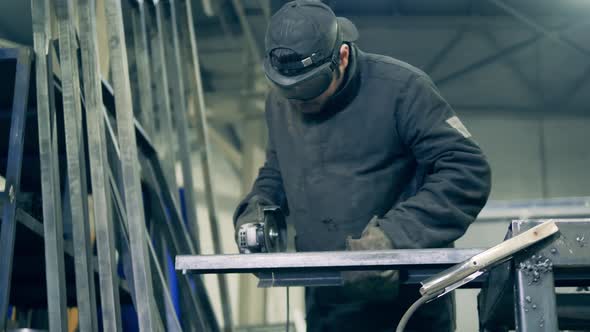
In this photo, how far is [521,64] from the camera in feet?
28.8

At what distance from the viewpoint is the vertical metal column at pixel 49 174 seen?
2377 mm

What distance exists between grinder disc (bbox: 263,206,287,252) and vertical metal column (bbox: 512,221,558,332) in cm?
84

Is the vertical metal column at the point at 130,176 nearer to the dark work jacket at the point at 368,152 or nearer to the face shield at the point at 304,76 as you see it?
the dark work jacket at the point at 368,152

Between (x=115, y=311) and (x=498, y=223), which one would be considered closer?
(x=115, y=311)

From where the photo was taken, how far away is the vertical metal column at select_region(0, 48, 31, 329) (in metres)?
2.27

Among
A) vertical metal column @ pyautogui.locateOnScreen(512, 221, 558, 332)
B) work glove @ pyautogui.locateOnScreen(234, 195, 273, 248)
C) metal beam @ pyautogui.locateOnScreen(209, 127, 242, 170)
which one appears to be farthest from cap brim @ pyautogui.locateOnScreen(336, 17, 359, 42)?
metal beam @ pyautogui.locateOnScreen(209, 127, 242, 170)

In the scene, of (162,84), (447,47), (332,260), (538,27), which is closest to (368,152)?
(332,260)

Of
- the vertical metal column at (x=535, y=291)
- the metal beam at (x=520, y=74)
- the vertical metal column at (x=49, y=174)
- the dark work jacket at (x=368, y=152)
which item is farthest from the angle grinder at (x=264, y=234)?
the metal beam at (x=520, y=74)

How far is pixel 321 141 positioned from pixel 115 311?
819 millimetres

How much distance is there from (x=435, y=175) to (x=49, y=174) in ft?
3.70

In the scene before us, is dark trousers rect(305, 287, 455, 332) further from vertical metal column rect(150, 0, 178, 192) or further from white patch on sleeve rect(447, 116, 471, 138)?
vertical metal column rect(150, 0, 178, 192)

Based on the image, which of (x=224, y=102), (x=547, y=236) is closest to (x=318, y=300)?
(x=547, y=236)

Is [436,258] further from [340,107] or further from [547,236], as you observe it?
[340,107]

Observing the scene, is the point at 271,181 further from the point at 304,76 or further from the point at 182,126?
the point at 182,126
